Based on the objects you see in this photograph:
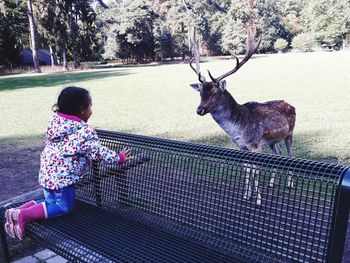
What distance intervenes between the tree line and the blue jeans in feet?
146

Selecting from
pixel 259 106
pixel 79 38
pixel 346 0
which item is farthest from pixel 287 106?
pixel 346 0

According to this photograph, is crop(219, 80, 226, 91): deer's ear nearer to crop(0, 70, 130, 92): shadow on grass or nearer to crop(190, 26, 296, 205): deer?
crop(190, 26, 296, 205): deer

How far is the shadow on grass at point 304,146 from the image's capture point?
22.2 feet

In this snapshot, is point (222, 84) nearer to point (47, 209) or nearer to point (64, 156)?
point (64, 156)

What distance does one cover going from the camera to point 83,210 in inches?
147

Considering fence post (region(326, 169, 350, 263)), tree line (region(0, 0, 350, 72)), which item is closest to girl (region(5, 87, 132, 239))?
fence post (region(326, 169, 350, 263))

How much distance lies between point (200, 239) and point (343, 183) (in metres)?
1.21

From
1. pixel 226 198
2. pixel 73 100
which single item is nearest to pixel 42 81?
pixel 73 100

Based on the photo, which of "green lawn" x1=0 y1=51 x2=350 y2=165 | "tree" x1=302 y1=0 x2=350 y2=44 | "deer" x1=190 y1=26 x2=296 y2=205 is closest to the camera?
"deer" x1=190 y1=26 x2=296 y2=205

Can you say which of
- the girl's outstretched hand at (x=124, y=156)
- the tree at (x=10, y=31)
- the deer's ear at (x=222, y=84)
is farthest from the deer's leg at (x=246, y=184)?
the tree at (x=10, y=31)

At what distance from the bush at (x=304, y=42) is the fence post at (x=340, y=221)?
76833 millimetres

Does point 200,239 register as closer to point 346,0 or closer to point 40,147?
point 40,147

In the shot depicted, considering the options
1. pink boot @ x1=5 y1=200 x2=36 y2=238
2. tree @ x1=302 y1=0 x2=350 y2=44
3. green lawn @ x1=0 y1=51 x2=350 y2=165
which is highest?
tree @ x1=302 y1=0 x2=350 y2=44

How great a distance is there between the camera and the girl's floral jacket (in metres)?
3.36
